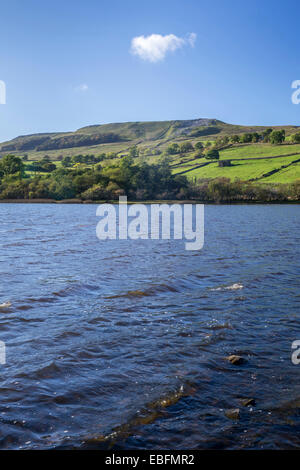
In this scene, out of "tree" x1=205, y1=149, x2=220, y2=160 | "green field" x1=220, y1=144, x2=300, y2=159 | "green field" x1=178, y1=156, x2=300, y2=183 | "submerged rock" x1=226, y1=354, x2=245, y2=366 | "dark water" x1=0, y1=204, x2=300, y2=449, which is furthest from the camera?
"tree" x1=205, y1=149, x2=220, y2=160

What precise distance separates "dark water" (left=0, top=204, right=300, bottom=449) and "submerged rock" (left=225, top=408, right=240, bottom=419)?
0.26 feet

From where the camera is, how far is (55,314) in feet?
39.9

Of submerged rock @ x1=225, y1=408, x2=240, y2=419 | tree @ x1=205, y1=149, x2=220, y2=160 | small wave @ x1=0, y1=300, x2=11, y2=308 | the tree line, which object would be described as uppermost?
tree @ x1=205, y1=149, x2=220, y2=160

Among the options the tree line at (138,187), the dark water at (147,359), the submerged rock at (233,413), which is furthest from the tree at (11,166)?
the submerged rock at (233,413)

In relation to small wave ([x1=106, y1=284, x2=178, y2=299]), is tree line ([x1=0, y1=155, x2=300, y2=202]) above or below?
above

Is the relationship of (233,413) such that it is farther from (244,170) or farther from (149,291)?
(244,170)

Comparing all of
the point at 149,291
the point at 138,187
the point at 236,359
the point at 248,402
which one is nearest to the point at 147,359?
the point at 236,359

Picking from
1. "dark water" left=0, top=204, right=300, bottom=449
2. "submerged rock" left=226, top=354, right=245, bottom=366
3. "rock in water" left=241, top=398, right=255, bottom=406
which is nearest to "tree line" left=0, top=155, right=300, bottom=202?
"dark water" left=0, top=204, right=300, bottom=449

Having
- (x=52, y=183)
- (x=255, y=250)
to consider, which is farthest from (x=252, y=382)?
(x=52, y=183)

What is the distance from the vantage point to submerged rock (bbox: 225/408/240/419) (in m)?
6.51

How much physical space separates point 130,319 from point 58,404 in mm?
5095

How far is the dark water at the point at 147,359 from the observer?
6.15 meters

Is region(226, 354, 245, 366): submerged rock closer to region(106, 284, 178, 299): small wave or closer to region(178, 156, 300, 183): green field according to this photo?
region(106, 284, 178, 299): small wave
